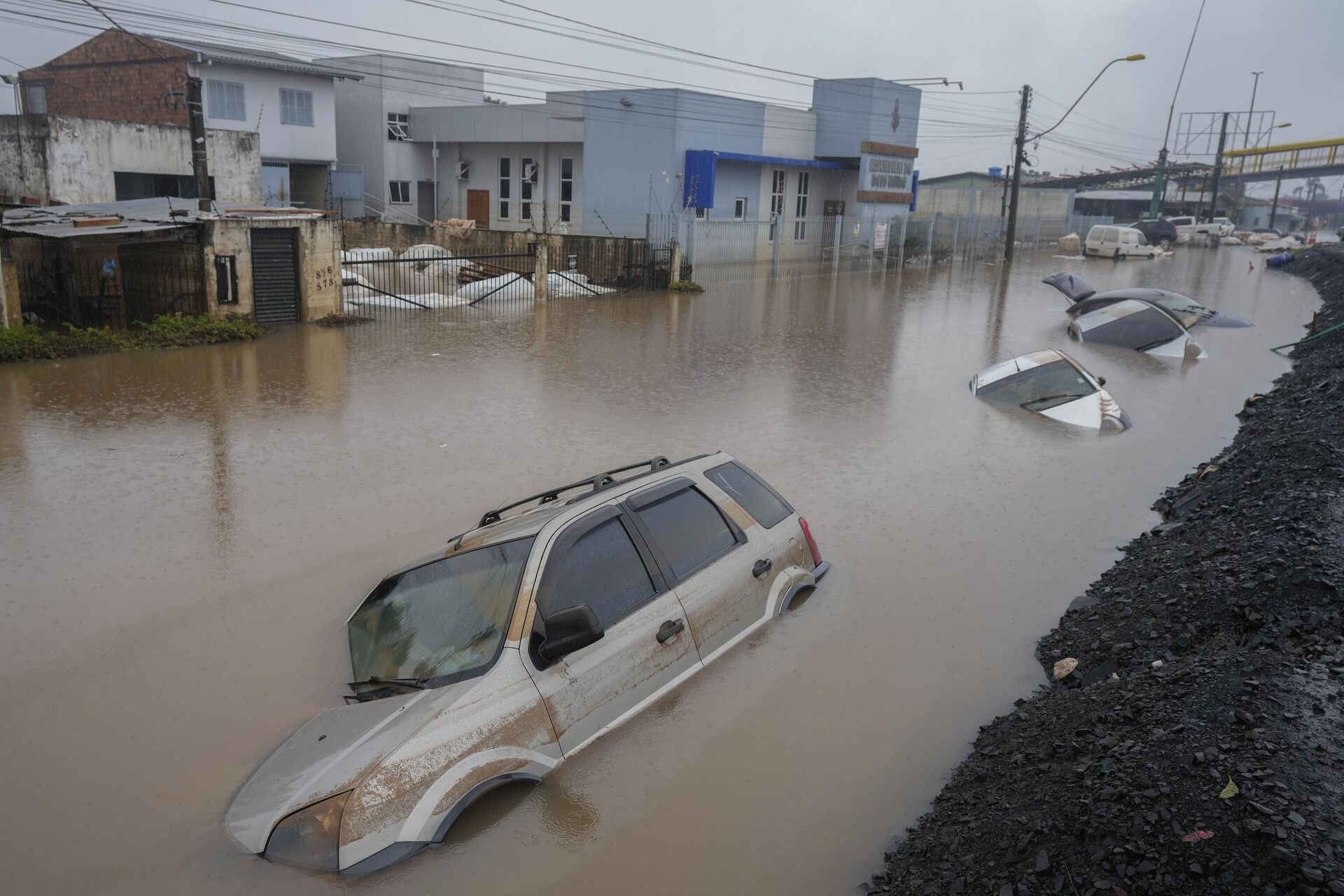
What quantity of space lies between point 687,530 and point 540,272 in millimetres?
21183

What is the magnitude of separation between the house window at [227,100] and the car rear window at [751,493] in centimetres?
3636

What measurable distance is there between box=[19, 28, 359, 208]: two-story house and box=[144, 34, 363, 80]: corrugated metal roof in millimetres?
36

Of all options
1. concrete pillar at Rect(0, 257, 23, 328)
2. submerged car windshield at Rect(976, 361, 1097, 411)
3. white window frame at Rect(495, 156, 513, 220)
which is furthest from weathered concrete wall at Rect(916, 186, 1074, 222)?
concrete pillar at Rect(0, 257, 23, 328)

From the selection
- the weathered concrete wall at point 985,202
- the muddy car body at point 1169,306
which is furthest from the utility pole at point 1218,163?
the muddy car body at point 1169,306

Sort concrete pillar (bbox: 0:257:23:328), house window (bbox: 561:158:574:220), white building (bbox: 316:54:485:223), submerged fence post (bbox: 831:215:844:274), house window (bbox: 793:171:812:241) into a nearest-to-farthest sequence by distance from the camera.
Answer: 1. concrete pillar (bbox: 0:257:23:328)
2. submerged fence post (bbox: 831:215:844:274)
3. house window (bbox: 561:158:574:220)
4. white building (bbox: 316:54:485:223)
5. house window (bbox: 793:171:812:241)

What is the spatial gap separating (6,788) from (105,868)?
1.01 metres

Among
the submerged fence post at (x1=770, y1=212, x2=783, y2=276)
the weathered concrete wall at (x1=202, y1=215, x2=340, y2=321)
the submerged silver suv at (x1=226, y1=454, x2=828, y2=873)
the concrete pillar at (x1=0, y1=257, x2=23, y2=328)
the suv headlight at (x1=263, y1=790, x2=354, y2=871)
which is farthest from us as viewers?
the submerged fence post at (x1=770, y1=212, x2=783, y2=276)

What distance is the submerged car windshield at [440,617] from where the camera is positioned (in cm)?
492

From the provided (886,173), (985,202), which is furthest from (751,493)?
(985,202)

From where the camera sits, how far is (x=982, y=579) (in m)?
8.20

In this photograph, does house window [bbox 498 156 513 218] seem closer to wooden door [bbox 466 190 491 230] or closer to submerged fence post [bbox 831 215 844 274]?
wooden door [bbox 466 190 491 230]

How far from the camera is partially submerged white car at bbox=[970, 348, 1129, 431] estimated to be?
1399cm

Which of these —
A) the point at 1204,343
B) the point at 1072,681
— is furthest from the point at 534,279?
the point at 1072,681

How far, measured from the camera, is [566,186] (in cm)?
3947
